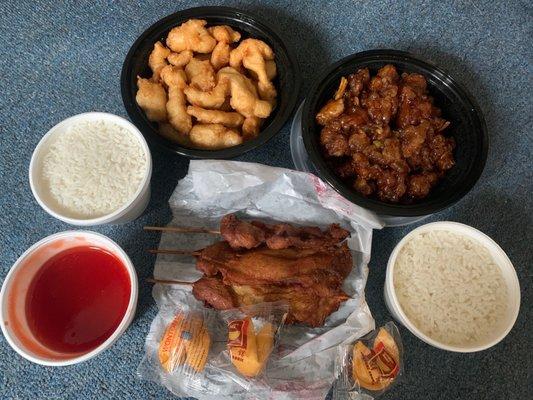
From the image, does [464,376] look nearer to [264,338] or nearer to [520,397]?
[520,397]

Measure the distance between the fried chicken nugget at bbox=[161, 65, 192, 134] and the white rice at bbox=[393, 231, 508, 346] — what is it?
0.83 meters

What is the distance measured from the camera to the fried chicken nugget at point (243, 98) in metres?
1.50

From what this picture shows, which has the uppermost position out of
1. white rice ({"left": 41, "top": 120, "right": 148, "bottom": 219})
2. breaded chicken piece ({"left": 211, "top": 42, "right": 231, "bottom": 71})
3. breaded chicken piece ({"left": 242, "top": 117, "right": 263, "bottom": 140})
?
breaded chicken piece ({"left": 211, "top": 42, "right": 231, "bottom": 71})

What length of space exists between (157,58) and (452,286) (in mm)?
1243

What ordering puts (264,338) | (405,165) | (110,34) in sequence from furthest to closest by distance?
(110,34)
(405,165)
(264,338)

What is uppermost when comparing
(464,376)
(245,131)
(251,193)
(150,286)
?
(245,131)

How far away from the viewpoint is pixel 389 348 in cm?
141

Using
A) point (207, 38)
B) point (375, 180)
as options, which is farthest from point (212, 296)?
point (207, 38)

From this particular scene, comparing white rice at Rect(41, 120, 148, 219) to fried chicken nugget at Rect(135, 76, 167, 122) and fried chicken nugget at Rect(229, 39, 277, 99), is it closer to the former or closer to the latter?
fried chicken nugget at Rect(135, 76, 167, 122)

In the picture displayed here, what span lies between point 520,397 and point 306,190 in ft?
3.31

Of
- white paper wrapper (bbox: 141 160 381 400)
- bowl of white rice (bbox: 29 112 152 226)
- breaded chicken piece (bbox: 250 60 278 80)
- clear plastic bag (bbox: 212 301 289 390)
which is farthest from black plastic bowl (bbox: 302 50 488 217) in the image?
bowl of white rice (bbox: 29 112 152 226)

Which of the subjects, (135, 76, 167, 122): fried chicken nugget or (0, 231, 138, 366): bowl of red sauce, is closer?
(0, 231, 138, 366): bowl of red sauce

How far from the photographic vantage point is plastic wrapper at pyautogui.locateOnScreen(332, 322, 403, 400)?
1368 mm

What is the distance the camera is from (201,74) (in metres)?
1.54
